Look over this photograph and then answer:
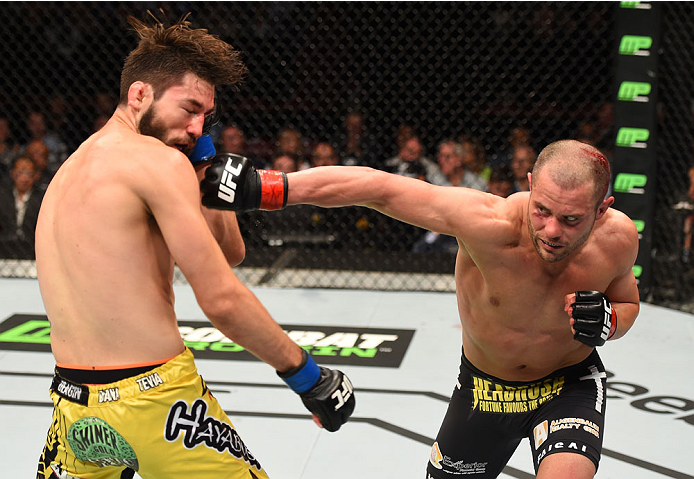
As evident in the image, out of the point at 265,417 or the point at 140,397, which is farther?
the point at 265,417

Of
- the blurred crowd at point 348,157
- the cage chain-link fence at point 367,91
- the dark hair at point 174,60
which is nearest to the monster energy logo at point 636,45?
the cage chain-link fence at point 367,91

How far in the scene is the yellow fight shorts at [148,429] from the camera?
5.49 feet

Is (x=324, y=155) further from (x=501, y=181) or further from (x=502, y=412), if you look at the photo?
(x=502, y=412)

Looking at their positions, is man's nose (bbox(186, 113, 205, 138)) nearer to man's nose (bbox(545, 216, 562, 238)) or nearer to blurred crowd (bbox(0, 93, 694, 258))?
man's nose (bbox(545, 216, 562, 238))

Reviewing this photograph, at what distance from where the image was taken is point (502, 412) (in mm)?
2213

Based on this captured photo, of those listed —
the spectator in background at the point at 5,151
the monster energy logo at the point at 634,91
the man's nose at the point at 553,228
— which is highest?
the man's nose at the point at 553,228

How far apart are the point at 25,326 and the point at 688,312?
379 cm

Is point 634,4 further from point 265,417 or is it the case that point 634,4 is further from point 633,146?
Result: point 265,417

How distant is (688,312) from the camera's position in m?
4.72

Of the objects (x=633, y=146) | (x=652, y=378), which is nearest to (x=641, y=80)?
(x=633, y=146)

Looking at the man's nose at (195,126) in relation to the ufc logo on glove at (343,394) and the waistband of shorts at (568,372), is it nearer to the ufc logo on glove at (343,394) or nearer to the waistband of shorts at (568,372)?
the ufc logo on glove at (343,394)

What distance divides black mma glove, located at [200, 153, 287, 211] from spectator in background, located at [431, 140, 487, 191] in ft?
11.5

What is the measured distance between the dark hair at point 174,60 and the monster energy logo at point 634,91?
357cm

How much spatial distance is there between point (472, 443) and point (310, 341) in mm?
2038
